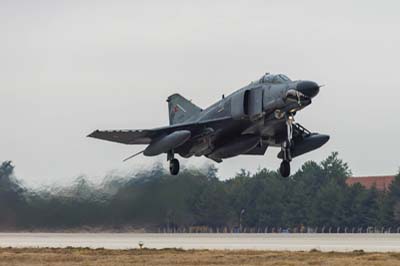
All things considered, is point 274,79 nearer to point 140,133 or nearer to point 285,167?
point 285,167

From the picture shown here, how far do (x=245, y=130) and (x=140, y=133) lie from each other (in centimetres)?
482

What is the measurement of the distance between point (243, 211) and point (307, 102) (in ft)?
96.3

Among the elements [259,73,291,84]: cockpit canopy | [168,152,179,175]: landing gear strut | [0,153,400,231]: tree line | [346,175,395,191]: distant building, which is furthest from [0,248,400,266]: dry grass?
[346,175,395,191]: distant building

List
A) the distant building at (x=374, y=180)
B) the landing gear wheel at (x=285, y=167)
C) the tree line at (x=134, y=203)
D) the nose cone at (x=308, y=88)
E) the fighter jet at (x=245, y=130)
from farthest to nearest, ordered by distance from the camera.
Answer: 1. the distant building at (x=374, y=180)
2. the tree line at (x=134, y=203)
3. the landing gear wheel at (x=285, y=167)
4. the fighter jet at (x=245, y=130)
5. the nose cone at (x=308, y=88)

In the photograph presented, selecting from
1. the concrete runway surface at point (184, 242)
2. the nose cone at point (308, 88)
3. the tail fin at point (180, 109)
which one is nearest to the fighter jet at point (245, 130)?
the nose cone at point (308, 88)

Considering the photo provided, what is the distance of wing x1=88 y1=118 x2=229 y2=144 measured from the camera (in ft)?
140

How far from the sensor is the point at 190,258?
36.0m

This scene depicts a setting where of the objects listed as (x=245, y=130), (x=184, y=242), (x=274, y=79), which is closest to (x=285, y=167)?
(x=245, y=130)

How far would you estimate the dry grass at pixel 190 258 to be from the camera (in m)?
33.9

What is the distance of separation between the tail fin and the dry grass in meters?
8.68

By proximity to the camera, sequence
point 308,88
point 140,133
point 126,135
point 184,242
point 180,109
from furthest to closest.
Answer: point 180,109, point 184,242, point 126,135, point 140,133, point 308,88

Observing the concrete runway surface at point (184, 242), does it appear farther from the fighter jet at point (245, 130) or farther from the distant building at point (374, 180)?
the distant building at point (374, 180)

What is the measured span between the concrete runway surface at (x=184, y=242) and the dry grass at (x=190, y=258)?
317 cm

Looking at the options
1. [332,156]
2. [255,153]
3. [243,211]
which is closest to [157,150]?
[255,153]
